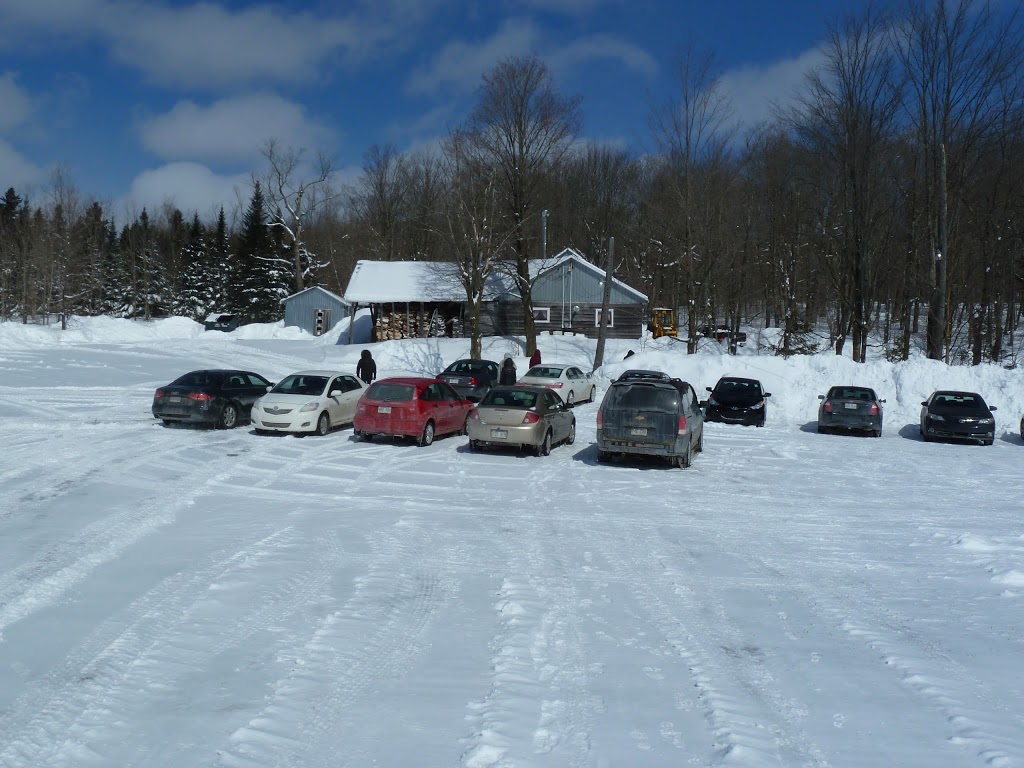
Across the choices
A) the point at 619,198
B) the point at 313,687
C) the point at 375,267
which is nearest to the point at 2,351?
the point at 375,267

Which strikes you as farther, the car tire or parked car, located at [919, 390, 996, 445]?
parked car, located at [919, 390, 996, 445]

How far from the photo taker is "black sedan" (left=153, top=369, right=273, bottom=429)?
66.1 ft

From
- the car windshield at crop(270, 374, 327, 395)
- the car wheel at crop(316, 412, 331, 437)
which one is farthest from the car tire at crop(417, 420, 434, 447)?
the car windshield at crop(270, 374, 327, 395)

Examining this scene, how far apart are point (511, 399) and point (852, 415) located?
1132 centimetres

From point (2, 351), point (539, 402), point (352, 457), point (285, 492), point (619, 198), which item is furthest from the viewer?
point (619, 198)

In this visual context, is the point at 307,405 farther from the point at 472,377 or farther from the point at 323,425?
the point at 472,377

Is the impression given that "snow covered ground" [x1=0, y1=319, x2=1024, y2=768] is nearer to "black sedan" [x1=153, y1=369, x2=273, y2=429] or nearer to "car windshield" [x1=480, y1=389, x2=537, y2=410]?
"car windshield" [x1=480, y1=389, x2=537, y2=410]

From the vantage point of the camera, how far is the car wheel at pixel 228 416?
20641mm

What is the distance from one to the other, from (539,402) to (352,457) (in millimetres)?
4229

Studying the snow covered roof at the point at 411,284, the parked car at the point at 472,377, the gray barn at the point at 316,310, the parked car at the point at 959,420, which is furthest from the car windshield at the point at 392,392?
the gray barn at the point at 316,310

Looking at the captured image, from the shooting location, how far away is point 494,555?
981cm

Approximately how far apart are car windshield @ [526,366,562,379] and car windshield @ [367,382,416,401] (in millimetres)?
11129

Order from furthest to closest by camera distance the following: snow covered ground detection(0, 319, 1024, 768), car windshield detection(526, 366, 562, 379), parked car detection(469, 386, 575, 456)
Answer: car windshield detection(526, 366, 562, 379) < parked car detection(469, 386, 575, 456) < snow covered ground detection(0, 319, 1024, 768)

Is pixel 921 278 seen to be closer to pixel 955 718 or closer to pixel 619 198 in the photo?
pixel 619 198
